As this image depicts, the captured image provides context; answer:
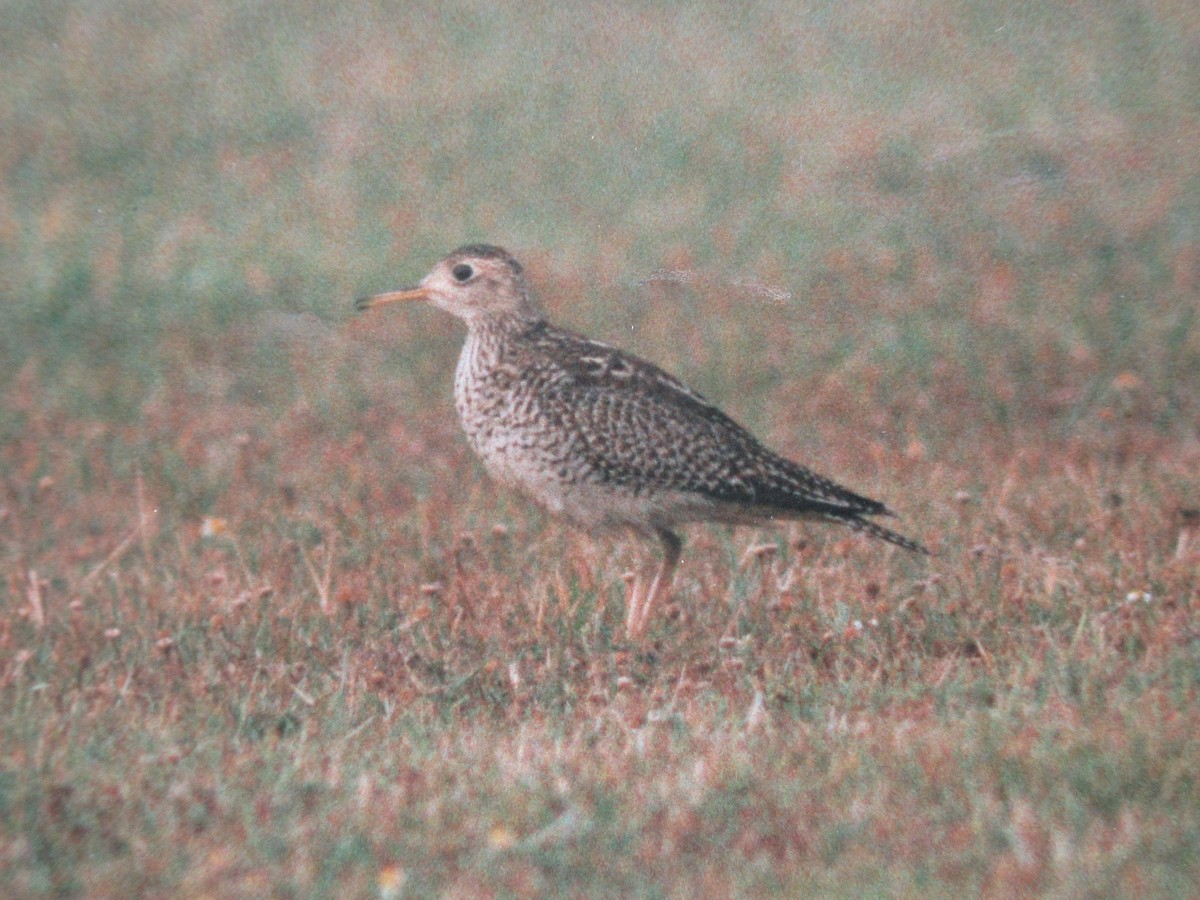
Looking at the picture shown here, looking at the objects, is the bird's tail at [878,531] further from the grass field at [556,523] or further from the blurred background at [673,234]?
the blurred background at [673,234]

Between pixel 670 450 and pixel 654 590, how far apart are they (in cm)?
57

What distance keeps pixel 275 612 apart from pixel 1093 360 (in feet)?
16.0

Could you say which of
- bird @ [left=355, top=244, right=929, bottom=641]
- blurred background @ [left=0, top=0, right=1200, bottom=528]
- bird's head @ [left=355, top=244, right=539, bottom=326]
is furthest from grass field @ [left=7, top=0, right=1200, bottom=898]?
bird's head @ [left=355, top=244, right=539, bottom=326]

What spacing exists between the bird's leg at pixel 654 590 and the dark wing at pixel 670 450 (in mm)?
347

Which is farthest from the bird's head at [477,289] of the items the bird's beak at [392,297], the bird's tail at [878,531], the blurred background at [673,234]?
the blurred background at [673,234]

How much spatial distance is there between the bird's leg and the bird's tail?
0.67 m

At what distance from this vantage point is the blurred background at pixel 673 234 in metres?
9.28

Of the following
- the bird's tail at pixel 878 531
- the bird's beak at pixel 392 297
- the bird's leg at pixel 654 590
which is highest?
the bird's beak at pixel 392 297

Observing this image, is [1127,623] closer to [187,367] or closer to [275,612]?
[275,612]

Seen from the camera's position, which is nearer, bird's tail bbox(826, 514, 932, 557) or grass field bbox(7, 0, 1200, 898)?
grass field bbox(7, 0, 1200, 898)

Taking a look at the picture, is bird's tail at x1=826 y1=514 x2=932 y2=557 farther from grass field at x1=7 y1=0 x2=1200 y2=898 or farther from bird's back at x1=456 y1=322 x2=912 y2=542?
grass field at x1=7 y1=0 x2=1200 y2=898

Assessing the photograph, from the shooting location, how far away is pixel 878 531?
6875 mm

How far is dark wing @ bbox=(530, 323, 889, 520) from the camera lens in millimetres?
6836

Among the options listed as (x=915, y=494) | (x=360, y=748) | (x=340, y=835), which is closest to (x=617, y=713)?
(x=360, y=748)
